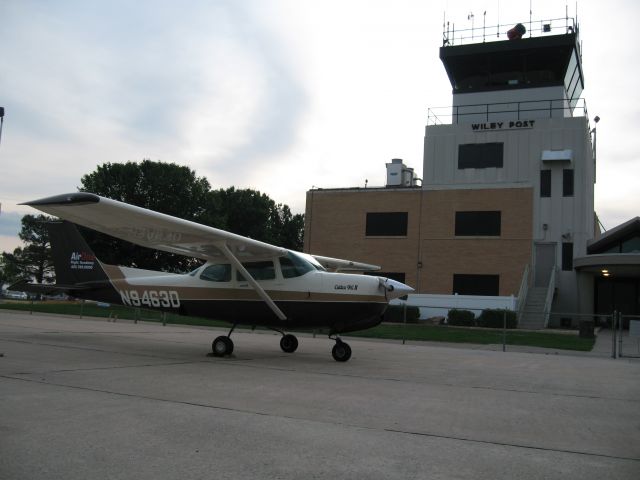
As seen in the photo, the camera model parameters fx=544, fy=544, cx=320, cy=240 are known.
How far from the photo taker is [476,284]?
33812 millimetres

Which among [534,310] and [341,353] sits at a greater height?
[534,310]

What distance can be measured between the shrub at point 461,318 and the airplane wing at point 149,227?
20055 mm

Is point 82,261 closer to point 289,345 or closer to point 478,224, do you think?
point 289,345

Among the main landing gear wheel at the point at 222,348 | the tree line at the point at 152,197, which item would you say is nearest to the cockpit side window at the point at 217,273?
the main landing gear wheel at the point at 222,348

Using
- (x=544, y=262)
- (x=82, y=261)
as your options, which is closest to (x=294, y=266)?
(x=82, y=261)

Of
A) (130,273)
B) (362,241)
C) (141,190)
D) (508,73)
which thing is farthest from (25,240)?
(130,273)

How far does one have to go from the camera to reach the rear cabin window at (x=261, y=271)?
12.3 m

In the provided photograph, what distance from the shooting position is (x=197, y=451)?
4.54 metres

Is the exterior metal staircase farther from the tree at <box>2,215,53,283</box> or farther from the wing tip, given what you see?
the tree at <box>2,215,53,283</box>

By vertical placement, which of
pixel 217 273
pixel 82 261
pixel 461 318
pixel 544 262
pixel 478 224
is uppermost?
pixel 478 224

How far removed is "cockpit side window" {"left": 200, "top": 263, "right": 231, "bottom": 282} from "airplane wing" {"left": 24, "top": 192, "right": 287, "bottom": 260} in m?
0.29

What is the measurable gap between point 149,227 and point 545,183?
93.6 feet

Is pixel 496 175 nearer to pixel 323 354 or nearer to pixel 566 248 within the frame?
pixel 566 248

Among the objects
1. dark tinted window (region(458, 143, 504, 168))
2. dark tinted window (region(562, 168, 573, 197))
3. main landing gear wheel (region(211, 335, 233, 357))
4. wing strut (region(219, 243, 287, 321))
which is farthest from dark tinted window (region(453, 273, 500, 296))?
main landing gear wheel (region(211, 335, 233, 357))
